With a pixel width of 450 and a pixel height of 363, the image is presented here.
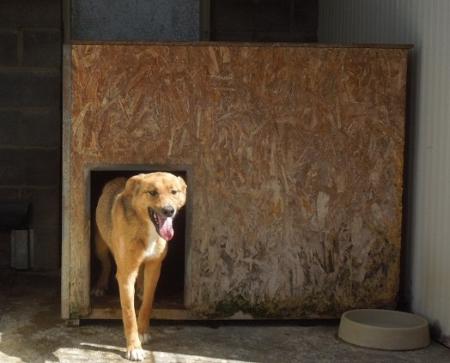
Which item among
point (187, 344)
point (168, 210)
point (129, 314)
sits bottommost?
point (187, 344)

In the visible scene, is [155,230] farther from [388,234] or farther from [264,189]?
[388,234]

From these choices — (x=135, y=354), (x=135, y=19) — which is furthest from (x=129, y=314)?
(x=135, y=19)

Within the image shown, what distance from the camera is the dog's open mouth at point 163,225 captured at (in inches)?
183

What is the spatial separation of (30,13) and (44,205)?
1.65m

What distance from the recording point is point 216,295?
5.41 meters

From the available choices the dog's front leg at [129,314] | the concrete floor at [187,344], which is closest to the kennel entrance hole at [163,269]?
the concrete floor at [187,344]

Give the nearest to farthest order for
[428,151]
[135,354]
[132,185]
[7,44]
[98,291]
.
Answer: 1. [135,354]
2. [132,185]
3. [428,151]
4. [98,291]
5. [7,44]

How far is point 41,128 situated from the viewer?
23.6ft

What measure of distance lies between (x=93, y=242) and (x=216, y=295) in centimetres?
109

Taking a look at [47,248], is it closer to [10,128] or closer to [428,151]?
[10,128]

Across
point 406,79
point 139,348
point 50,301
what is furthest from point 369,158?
point 50,301

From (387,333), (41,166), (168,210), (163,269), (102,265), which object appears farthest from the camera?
(41,166)

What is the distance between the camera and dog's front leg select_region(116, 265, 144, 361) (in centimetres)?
470

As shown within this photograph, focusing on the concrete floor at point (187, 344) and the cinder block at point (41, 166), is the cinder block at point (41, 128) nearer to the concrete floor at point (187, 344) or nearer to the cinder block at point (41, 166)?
the cinder block at point (41, 166)
